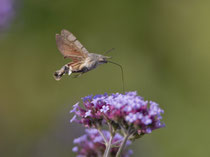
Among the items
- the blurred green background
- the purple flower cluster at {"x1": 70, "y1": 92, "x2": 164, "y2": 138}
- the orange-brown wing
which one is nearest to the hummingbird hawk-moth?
the orange-brown wing

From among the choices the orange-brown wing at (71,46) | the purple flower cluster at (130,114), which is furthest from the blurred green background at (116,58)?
the purple flower cluster at (130,114)

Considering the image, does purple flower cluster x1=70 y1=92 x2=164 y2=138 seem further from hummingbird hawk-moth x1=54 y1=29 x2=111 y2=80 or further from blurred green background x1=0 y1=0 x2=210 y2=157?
blurred green background x1=0 y1=0 x2=210 y2=157

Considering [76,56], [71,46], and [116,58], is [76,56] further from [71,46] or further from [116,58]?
[116,58]
